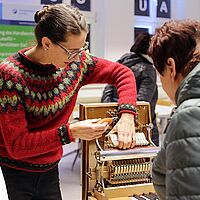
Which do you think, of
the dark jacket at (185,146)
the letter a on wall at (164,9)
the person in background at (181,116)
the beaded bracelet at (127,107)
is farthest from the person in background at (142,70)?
the letter a on wall at (164,9)

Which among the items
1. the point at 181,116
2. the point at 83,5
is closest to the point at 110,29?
the point at 83,5

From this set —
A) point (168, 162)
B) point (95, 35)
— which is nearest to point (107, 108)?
point (168, 162)

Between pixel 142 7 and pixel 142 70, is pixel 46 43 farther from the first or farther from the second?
pixel 142 7

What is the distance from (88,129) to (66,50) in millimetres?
348

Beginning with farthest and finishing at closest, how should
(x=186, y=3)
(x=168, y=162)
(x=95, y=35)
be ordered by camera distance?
(x=186, y=3) → (x=95, y=35) → (x=168, y=162)

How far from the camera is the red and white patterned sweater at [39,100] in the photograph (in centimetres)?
155

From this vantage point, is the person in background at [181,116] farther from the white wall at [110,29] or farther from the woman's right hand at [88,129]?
the white wall at [110,29]

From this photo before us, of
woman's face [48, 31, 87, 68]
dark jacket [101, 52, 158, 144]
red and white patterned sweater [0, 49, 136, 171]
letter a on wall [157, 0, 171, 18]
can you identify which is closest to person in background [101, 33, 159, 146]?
dark jacket [101, 52, 158, 144]

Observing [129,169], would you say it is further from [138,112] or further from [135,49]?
[135,49]

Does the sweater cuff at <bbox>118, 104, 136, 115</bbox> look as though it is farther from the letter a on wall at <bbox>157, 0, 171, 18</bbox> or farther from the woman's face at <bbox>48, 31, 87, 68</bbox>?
the letter a on wall at <bbox>157, 0, 171, 18</bbox>

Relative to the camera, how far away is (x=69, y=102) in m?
1.77

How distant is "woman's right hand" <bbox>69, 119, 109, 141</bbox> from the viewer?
1522mm

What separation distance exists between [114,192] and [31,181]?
38 centimetres

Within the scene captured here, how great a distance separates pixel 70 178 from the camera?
14.2 ft
